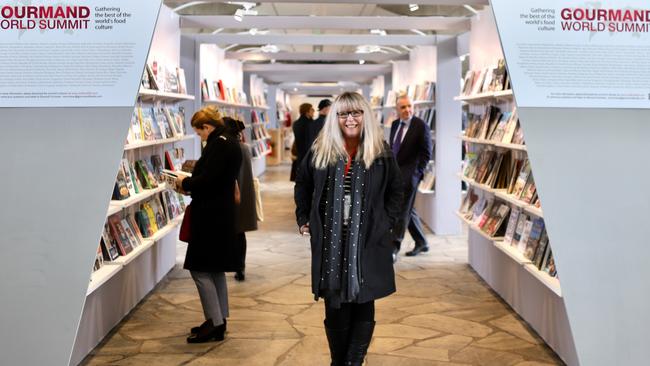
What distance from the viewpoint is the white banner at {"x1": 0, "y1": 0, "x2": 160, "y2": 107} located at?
151 inches

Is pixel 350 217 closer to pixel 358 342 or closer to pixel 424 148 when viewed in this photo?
pixel 358 342

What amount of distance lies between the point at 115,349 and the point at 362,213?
2071 millimetres

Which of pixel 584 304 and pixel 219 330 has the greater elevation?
pixel 584 304

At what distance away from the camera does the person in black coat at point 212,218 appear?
4.90 meters

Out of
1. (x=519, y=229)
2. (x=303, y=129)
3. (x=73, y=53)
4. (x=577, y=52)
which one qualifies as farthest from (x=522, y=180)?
(x=303, y=129)

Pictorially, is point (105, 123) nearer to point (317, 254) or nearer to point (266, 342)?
point (317, 254)

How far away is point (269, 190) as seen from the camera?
617 inches

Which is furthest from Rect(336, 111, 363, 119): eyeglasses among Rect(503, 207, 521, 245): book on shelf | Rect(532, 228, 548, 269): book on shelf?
Rect(503, 207, 521, 245): book on shelf

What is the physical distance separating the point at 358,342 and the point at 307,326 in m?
1.66

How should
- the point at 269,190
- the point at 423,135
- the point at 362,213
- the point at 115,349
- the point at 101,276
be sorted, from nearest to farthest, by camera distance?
the point at 362,213 < the point at 101,276 < the point at 115,349 < the point at 423,135 < the point at 269,190

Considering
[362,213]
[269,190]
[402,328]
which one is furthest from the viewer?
[269,190]

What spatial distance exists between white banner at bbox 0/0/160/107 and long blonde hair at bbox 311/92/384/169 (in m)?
0.97

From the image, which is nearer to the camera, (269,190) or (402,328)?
(402,328)

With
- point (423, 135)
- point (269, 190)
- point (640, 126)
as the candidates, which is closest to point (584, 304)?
point (640, 126)
